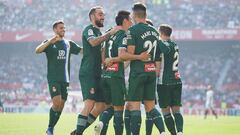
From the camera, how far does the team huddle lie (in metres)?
11.2

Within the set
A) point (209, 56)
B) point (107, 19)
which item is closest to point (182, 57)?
point (209, 56)

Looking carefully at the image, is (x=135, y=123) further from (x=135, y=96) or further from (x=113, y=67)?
(x=113, y=67)

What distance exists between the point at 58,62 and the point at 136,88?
3252 mm

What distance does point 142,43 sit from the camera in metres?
11.2

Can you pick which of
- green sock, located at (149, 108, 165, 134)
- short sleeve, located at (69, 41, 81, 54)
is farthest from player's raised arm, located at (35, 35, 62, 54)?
green sock, located at (149, 108, 165, 134)

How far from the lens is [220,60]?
5234cm

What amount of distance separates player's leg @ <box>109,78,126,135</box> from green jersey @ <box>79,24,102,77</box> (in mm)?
702

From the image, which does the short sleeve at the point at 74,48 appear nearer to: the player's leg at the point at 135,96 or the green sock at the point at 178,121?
the green sock at the point at 178,121

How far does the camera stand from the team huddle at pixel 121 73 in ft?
36.6

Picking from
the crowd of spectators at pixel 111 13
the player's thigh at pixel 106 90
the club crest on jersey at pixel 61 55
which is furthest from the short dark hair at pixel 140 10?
the crowd of spectators at pixel 111 13

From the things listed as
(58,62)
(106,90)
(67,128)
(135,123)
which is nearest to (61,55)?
(58,62)

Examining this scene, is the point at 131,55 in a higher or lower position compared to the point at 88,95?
higher

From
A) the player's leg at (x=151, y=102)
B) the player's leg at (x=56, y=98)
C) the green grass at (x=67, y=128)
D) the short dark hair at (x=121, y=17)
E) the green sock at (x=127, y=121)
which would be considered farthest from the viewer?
Answer: the green grass at (x=67, y=128)

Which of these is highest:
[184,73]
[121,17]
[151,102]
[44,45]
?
[121,17]
